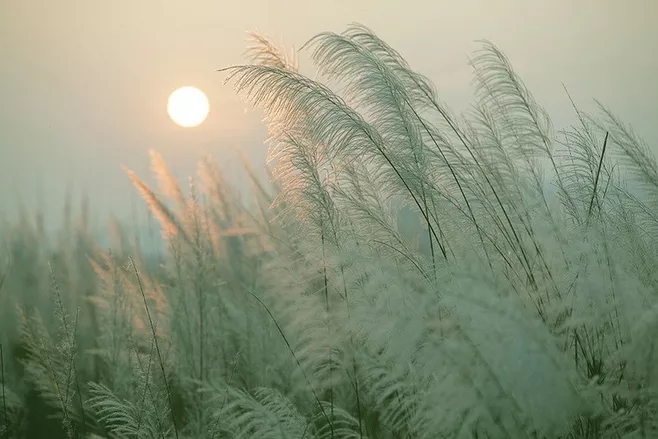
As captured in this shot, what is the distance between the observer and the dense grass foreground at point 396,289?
1.07 metres

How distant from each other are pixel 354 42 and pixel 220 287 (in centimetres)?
117

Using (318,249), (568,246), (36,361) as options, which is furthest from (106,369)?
(568,246)

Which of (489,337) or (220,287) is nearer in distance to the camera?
(489,337)

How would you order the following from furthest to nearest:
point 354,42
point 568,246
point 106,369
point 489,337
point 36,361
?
point 106,369, point 36,361, point 354,42, point 568,246, point 489,337

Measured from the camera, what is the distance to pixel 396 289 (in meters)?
1.21

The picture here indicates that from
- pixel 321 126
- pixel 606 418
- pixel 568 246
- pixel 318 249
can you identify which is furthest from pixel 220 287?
pixel 606 418

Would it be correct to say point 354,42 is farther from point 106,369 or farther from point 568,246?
point 106,369

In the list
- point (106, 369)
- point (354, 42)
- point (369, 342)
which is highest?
point (354, 42)

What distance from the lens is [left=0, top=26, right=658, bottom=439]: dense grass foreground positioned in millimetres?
1066

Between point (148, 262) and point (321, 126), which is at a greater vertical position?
point (321, 126)

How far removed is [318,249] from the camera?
5.30 ft

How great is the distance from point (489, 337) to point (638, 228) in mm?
999

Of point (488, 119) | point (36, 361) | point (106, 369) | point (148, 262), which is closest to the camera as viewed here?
point (488, 119)

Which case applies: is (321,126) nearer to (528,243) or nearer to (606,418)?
(528,243)
